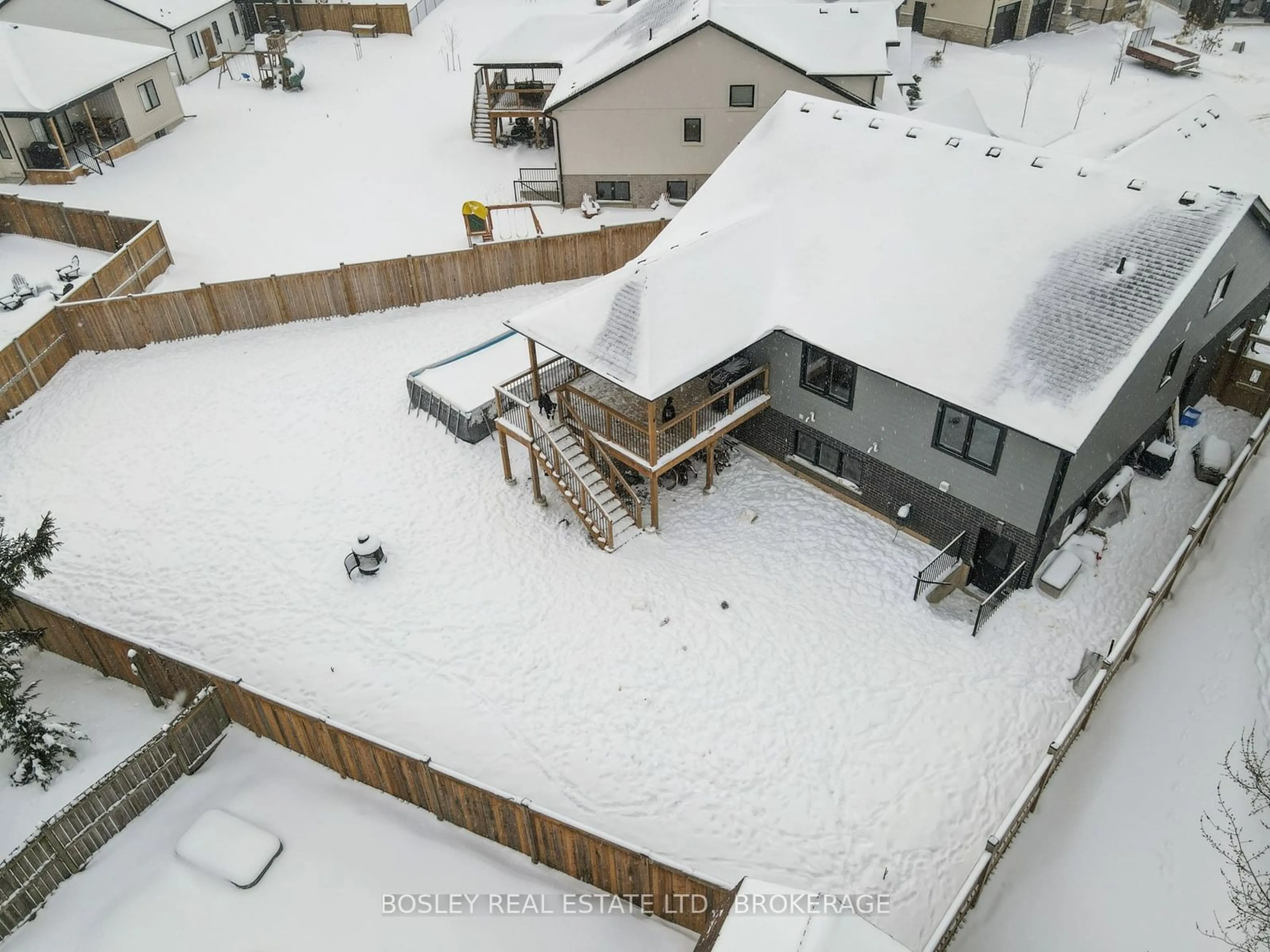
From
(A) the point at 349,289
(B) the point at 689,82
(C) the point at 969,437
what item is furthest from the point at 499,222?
(C) the point at 969,437

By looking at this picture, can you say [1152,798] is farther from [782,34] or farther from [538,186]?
[538,186]

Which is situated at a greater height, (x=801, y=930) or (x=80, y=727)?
(x=801, y=930)

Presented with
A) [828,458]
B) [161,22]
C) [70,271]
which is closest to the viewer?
[828,458]

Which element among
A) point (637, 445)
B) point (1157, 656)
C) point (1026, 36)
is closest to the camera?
point (1157, 656)

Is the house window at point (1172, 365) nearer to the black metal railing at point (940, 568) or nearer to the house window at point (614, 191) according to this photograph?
the black metal railing at point (940, 568)

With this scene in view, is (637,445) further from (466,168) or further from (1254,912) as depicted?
(466,168)

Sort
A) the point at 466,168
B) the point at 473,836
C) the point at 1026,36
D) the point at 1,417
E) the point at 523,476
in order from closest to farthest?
the point at 473,836 < the point at 523,476 < the point at 1,417 < the point at 466,168 < the point at 1026,36

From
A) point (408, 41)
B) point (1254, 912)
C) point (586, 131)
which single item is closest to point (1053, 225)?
point (1254, 912)
